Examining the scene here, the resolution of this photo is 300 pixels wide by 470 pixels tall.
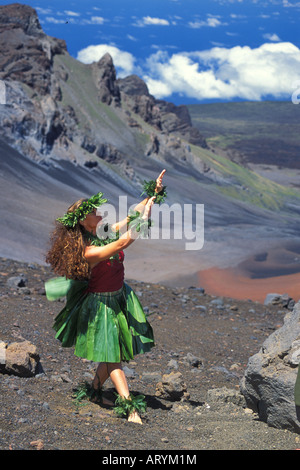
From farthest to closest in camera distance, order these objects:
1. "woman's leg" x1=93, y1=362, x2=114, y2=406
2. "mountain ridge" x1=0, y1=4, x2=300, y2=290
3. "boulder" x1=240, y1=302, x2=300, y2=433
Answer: "mountain ridge" x1=0, y1=4, x2=300, y2=290 < "woman's leg" x1=93, y1=362, x2=114, y2=406 < "boulder" x1=240, y1=302, x2=300, y2=433

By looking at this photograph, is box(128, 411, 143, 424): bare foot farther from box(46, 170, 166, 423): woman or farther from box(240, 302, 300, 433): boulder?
box(240, 302, 300, 433): boulder

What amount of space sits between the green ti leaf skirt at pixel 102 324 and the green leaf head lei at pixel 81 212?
57 centimetres

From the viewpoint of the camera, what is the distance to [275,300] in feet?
51.1

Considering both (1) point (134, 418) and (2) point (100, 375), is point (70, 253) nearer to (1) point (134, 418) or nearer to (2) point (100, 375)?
(2) point (100, 375)

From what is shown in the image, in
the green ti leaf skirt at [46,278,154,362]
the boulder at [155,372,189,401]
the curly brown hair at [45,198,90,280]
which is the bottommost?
the boulder at [155,372,189,401]

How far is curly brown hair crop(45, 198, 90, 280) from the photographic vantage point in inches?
220

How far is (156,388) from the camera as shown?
22.9ft

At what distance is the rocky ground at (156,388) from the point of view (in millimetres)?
4930

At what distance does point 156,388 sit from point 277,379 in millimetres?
1818

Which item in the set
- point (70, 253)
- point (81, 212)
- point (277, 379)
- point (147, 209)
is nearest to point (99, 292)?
point (70, 253)

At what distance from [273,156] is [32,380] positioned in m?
159

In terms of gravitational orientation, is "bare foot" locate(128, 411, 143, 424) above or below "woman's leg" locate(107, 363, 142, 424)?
below

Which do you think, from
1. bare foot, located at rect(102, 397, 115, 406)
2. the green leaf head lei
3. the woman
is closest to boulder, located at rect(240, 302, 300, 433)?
the woman

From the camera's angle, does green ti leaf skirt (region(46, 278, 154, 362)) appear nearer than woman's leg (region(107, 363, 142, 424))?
No
